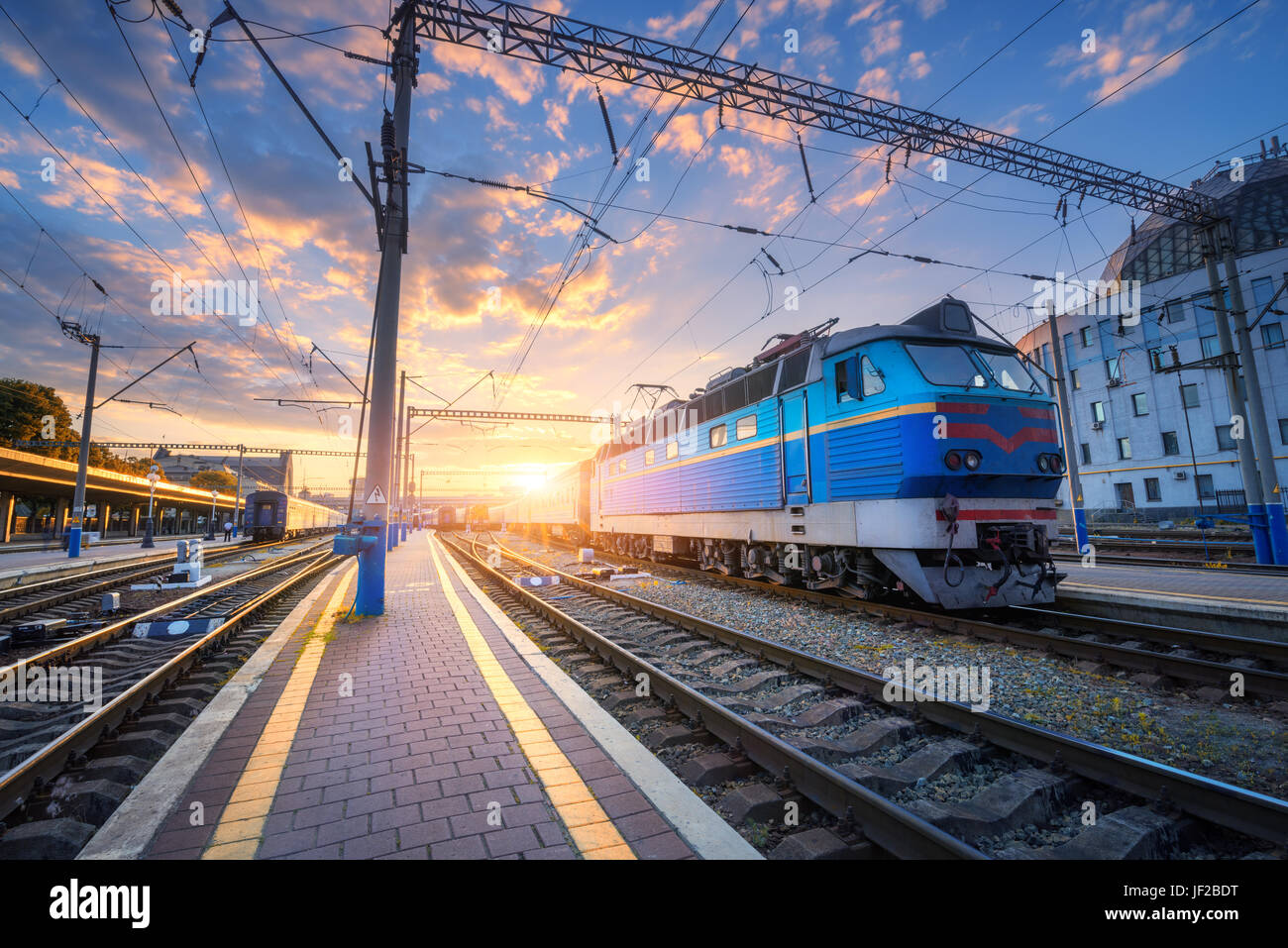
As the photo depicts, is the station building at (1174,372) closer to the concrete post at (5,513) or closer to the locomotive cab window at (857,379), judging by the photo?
the locomotive cab window at (857,379)

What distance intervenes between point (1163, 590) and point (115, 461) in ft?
260

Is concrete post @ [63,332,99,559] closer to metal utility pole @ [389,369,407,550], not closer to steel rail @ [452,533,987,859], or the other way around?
metal utility pole @ [389,369,407,550]

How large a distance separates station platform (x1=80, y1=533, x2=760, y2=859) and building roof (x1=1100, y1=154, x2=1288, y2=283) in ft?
A: 138

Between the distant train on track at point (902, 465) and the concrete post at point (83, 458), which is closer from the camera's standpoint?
the distant train on track at point (902, 465)

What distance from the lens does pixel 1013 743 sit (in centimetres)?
349

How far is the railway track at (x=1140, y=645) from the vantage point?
15.3 feet

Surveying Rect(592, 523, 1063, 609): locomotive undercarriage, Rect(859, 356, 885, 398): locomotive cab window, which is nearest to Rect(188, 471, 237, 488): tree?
Rect(592, 523, 1063, 609): locomotive undercarriage

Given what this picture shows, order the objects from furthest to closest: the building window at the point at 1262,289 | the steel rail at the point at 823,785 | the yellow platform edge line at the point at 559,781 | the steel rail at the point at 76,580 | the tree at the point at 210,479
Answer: the tree at the point at 210,479
the building window at the point at 1262,289
the steel rail at the point at 76,580
the yellow platform edge line at the point at 559,781
the steel rail at the point at 823,785

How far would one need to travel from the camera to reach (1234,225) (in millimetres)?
34750

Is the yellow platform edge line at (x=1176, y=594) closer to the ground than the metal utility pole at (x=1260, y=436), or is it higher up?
closer to the ground

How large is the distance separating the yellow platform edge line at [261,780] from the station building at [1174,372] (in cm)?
3775

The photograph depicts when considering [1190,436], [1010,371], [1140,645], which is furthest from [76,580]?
[1190,436]

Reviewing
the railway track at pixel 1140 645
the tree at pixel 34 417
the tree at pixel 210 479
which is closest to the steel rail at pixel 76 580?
the railway track at pixel 1140 645

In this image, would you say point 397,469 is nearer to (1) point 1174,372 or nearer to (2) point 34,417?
(2) point 34,417
